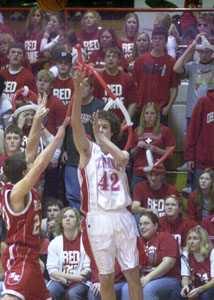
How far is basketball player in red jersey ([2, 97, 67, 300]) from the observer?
243 inches

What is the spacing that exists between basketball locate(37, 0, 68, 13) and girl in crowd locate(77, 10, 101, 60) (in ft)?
1.39

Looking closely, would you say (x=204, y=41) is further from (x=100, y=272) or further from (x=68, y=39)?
(x=100, y=272)

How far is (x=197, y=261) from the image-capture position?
816 cm

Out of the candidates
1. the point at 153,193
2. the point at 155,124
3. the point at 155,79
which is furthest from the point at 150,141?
the point at 155,79

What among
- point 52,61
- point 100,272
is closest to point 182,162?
point 52,61

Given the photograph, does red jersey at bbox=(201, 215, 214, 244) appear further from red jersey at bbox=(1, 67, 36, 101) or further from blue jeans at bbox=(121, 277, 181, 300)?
red jersey at bbox=(1, 67, 36, 101)

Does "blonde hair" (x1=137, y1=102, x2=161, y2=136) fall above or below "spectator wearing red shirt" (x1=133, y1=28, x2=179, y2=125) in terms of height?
below

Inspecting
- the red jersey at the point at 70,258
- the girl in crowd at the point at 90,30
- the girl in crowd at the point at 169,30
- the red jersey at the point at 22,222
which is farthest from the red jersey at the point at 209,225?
the girl in crowd at the point at 90,30

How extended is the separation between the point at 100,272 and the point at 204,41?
4294 millimetres

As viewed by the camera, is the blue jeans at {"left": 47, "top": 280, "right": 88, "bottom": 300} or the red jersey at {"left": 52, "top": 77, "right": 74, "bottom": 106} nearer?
the blue jeans at {"left": 47, "top": 280, "right": 88, "bottom": 300}

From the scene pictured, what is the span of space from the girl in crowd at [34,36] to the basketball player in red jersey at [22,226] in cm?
446

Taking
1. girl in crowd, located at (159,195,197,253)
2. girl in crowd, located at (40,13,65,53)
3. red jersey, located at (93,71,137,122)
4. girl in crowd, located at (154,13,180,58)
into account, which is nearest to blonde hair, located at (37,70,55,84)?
red jersey, located at (93,71,137,122)

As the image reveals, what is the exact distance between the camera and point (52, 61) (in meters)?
10.3

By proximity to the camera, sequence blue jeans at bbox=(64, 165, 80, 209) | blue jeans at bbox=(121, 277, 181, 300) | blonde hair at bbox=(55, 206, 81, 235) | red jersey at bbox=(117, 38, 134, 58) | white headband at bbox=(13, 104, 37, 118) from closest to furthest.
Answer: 1. blue jeans at bbox=(121, 277, 181, 300)
2. blonde hair at bbox=(55, 206, 81, 235)
3. white headband at bbox=(13, 104, 37, 118)
4. blue jeans at bbox=(64, 165, 80, 209)
5. red jersey at bbox=(117, 38, 134, 58)
